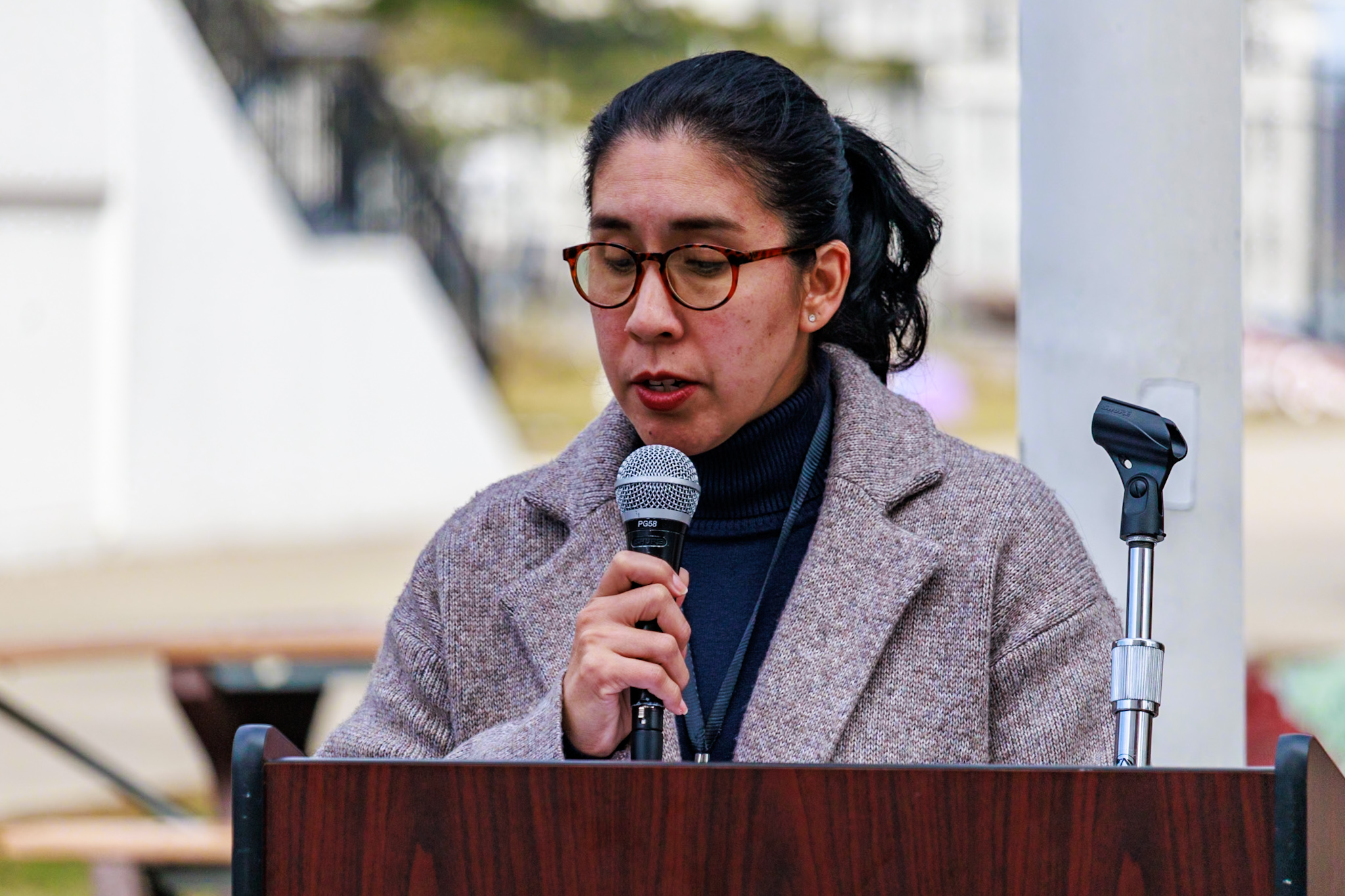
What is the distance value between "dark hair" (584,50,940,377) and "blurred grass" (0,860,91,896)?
4131mm

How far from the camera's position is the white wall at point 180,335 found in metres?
11.8

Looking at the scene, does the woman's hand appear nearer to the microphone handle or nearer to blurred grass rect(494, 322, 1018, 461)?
the microphone handle

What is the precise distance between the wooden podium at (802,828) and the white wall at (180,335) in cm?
1111

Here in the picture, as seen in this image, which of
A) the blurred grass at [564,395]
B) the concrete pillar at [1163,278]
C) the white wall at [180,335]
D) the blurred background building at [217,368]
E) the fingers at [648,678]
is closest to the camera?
the fingers at [648,678]

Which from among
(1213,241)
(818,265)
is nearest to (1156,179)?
(1213,241)

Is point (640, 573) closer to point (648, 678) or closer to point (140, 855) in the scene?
point (648, 678)

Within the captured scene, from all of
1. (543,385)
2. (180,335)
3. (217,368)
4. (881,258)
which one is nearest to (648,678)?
(881,258)

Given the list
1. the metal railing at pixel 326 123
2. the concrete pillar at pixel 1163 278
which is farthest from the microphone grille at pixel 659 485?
the metal railing at pixel 326 123

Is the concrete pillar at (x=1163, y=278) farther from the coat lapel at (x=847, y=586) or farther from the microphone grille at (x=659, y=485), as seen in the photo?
the microphone grille at (x=659, y=485)

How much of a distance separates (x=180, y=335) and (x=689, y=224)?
11.2 meters

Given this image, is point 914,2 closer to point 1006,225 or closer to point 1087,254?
point 1006,225

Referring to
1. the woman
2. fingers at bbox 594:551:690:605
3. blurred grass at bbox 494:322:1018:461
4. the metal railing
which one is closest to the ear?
the woman

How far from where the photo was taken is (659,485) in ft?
6.14

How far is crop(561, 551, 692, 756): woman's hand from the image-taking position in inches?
66.6
